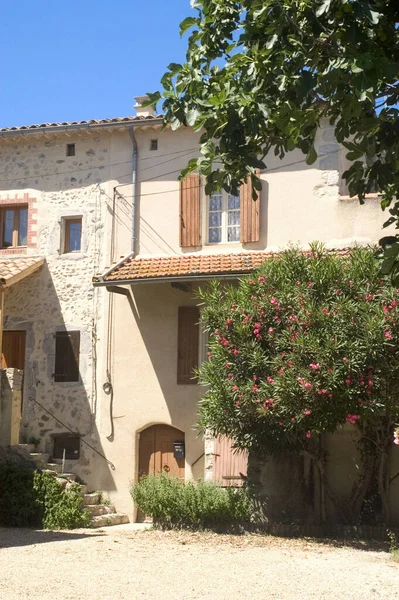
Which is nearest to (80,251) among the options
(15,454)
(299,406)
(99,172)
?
(99,172)

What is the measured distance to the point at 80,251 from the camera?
734 inches

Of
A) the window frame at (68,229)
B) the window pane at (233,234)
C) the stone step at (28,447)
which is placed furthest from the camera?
the window frame at (68,229)

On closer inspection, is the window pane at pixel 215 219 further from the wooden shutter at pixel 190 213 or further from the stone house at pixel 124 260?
the wooden shutter at pixel 190 213

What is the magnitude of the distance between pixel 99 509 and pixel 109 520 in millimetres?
466

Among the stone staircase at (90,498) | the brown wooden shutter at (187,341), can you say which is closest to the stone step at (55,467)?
the stone staircase at (90,498)

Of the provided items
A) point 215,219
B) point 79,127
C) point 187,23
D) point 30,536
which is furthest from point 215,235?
point 187,23

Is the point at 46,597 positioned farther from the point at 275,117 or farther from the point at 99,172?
the point at 99,172

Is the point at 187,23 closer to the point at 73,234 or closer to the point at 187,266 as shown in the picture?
the point at 187,266

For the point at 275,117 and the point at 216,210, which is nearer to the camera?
the point at 275,117

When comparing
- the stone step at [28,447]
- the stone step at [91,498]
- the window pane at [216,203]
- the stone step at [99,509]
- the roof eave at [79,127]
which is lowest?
the stone step at [99,509]

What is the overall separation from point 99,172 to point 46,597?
11.1 m

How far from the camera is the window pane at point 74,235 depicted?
18.8 metres

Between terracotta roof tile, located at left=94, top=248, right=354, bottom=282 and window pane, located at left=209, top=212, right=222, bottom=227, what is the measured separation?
0.76 meters

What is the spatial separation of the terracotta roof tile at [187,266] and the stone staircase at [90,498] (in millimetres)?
3551
